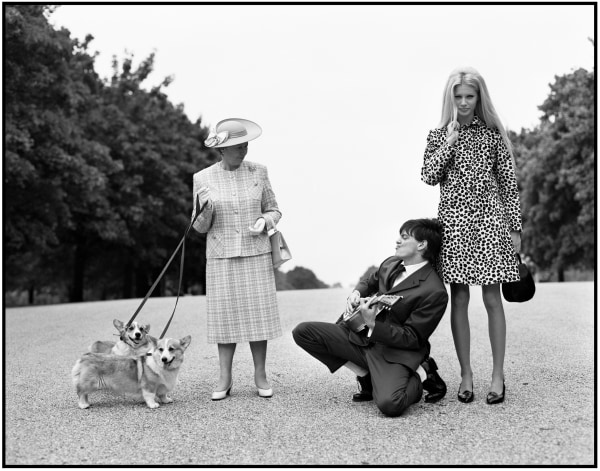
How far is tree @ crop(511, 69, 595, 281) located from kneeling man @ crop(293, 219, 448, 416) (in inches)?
874

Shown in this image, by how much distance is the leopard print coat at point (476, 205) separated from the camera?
522 centimetres

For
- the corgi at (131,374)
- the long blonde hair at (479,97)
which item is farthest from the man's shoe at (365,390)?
the long blonde hair at (479,97)

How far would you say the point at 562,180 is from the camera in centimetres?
2784

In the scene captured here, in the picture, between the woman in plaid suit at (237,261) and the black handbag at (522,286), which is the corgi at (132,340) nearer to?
the woman in plaid suit at (237,261)

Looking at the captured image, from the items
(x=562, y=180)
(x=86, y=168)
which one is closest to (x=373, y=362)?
(x=86, y=168)

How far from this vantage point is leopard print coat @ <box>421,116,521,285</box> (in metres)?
5.22

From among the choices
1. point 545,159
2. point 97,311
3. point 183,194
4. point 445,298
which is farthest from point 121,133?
point 445,298

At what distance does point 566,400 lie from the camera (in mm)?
5273

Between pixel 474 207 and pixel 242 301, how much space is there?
6.20ft

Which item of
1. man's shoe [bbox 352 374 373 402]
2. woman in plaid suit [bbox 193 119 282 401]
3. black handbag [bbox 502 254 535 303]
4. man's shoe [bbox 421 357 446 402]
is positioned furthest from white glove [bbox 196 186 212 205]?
black handbag [bbox 502 254 535 303]

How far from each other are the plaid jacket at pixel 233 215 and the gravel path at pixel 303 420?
1158 mm

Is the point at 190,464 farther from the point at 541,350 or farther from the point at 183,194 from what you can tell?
the point at 183,194

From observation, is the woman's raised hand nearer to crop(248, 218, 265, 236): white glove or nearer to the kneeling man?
the kneeling man

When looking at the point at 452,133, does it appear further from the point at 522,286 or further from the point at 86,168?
the point at 86,168
